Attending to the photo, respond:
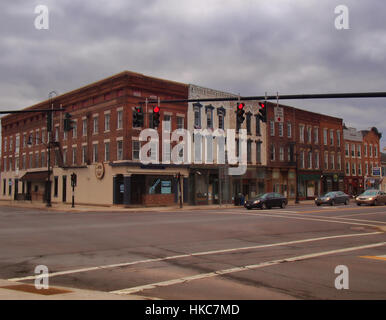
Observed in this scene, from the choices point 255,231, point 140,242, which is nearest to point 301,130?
point 255,231

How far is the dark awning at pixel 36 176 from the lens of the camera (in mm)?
48031

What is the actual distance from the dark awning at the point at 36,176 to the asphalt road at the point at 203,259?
3177 cm

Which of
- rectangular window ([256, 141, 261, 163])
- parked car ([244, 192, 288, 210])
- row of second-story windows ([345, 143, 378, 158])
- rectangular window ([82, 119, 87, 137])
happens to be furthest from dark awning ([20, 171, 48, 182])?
row of second-story windows ([345, 143, 378, 158])

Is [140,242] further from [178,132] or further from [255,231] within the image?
[178,132]

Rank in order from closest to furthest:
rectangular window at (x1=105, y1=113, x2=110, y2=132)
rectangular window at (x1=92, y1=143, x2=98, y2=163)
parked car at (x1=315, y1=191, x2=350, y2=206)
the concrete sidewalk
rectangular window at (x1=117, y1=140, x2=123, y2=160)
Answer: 1. the concrete sidewalk
2. rectangular window at (x1=117, y1=140, x2=123, y2=160)
3. parked car at (x1=315, y1=191, x2=350, y2=206)
4. rectangular window at (x1=105, y1=113, x2=110, y2=132)
5. rectangular window at (x1=92, y1=143, x2=98, y2=163)

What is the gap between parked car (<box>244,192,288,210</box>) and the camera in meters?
32.7

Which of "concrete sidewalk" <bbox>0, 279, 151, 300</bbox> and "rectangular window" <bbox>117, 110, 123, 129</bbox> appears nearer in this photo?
"concrete sidewalk" <bbox>0, 279, 151, 300</bbox>

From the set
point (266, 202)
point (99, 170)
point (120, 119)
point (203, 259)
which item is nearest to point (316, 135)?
point (266, 202)

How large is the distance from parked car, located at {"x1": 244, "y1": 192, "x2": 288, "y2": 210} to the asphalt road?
14.3 meters

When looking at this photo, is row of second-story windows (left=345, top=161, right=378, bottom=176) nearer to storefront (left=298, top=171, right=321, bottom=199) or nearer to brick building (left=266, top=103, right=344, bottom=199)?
brick building (left=266, top=103, right=344, bottom=199)

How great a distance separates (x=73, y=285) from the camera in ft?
25.2

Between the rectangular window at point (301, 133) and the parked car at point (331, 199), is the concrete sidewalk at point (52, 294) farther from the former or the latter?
the rectangular window at point (301, 133)

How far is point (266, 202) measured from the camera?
33000 millimetres

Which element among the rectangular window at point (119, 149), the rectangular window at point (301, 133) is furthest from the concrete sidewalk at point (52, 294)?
the rectangular window at point (301, 133)
